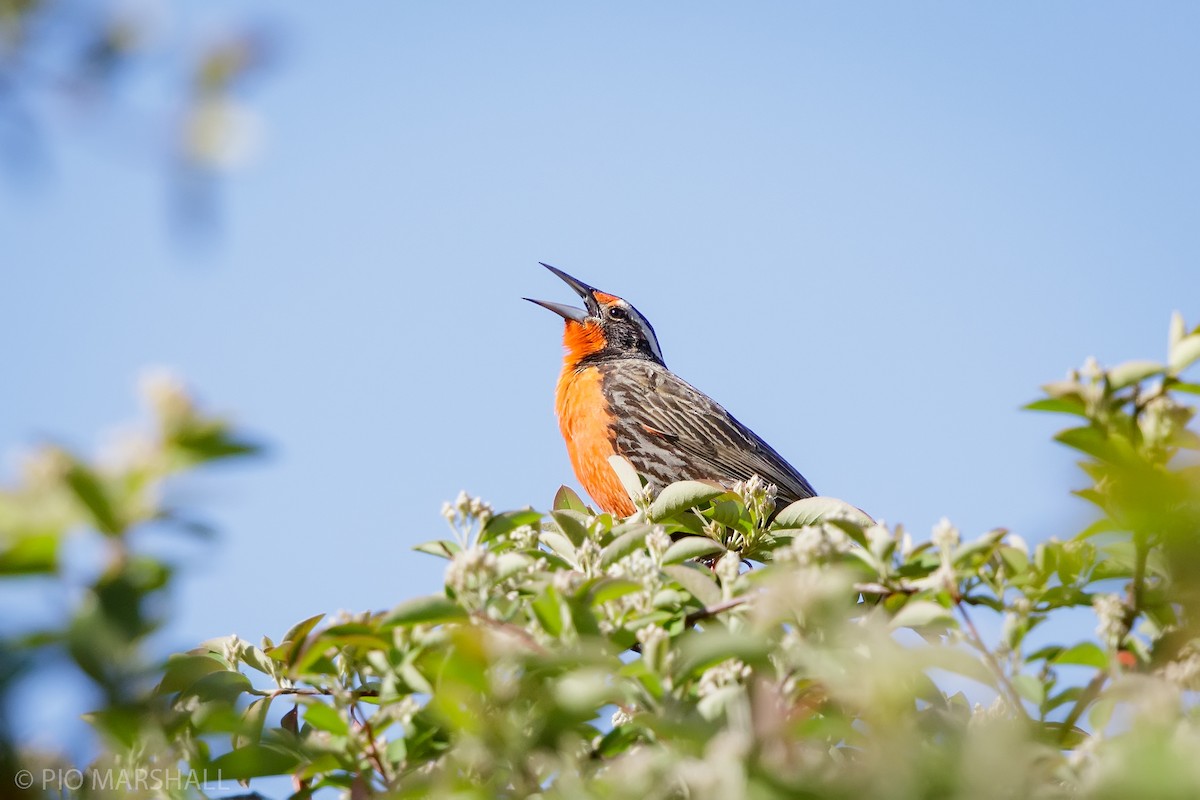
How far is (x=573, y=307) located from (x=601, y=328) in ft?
0.94

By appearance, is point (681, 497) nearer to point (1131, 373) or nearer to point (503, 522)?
point (503, 522)

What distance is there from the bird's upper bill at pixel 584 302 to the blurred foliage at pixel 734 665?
6694 millimetres

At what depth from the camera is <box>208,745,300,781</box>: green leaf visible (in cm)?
207

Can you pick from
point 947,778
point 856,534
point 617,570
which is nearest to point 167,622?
point 947,778

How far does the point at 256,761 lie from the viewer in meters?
2.08

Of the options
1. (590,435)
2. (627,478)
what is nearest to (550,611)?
(627,478)

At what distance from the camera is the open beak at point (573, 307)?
9.43 metres

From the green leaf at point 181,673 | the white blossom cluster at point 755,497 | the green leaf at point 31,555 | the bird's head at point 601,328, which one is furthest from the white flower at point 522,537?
the bird's head at point 601,328

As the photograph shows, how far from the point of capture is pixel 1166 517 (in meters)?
1.61

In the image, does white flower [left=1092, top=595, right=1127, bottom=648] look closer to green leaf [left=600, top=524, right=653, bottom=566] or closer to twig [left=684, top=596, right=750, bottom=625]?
twig [left=684, top=596, right=750, bottom=625]

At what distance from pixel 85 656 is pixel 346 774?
0.81 meters

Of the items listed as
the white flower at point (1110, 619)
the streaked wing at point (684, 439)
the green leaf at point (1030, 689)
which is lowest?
the green leaf at point (1030, 689)

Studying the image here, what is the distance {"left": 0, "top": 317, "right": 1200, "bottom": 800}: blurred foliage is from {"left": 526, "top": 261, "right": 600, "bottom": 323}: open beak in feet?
21.9

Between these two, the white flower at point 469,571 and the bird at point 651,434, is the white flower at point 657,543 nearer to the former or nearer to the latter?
the white flower at point 469,571
